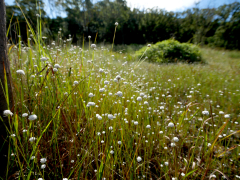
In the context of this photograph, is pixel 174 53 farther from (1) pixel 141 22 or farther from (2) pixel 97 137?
(1) pixel 141 22

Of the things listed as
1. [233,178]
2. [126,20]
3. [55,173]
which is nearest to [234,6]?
[126,20]

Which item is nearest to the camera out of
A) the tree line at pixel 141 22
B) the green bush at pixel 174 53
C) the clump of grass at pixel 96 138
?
the clump of grass at pixel 96 138

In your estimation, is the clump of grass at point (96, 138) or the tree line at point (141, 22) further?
the tree line at point (141, 22)

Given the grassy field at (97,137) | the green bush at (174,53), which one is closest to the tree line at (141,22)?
the green bush at (174,53)

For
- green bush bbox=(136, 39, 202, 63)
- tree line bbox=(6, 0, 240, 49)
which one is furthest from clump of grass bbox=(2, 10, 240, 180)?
tree line bbox=(6, 0, 240, 49)

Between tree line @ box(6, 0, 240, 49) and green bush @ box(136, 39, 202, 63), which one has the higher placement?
tree line @ box(6, 0, 240, 49)

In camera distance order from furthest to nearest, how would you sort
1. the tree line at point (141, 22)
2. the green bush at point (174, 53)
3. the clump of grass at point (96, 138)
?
the tree line at point (141, 22) < the green bush at point (174, 53) < the clump of grass at point (96, 138)

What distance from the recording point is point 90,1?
696 inches

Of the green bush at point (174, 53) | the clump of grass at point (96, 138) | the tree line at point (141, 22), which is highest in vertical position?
the tree line at point (141, 22)

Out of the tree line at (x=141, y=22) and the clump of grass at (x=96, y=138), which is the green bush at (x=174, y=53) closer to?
the clump of grass at (x=96, y=138)

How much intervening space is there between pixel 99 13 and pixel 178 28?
457 inches

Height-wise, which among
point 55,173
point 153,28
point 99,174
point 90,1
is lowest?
point 55,173

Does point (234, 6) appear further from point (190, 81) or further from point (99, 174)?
point (99, 174)

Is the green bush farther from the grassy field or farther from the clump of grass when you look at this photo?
the clump of grass
